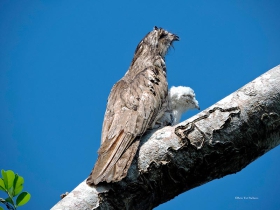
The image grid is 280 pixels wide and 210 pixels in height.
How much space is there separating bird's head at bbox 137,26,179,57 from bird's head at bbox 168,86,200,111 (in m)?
0.78

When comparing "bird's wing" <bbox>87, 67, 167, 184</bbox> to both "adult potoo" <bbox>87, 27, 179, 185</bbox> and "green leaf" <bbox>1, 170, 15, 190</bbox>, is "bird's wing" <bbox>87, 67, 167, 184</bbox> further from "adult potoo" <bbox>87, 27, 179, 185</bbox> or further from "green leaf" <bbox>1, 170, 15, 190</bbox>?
"green leaf" <bbox>1, 170, 15, 190</bbox>

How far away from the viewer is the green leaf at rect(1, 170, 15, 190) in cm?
407

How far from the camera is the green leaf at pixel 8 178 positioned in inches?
160

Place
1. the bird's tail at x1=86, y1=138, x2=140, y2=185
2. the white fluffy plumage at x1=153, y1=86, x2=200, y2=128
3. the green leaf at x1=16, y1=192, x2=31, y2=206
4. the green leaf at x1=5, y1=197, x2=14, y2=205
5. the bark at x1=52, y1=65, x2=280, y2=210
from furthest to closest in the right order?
the white fluffy plumage at x1=153, y1=86, x2=200, y2=128 → the green leaf at x1=16, y1=192, x2=31, y2=206 → the green leaf at x1=5, y1=197, x2=14, y2=205 → the bark at x1=52, y1=65, x2=280, y2=210 → the bird's tail at x1=86, y1=138, x2=140, y2=185

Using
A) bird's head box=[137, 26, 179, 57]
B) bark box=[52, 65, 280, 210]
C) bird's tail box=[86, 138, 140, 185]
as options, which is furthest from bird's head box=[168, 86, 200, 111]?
bark box=[52, 65, 280, 210]

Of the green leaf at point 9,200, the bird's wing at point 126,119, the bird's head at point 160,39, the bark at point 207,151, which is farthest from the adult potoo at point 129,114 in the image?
the green leaf at point 9,200

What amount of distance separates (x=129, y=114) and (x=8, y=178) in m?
1.55

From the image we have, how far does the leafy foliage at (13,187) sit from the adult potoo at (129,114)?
899mm

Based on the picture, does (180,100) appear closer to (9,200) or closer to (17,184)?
(17,184)

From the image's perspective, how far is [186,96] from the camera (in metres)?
8.02

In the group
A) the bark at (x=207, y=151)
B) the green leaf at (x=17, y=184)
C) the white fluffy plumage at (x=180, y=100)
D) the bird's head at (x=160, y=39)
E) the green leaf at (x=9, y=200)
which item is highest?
the bird's head at (x=160, y=39)

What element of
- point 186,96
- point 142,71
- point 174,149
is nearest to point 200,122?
point 174,149

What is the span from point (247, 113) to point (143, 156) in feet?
3.42

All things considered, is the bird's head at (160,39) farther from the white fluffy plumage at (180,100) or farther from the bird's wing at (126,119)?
the bird's wing at (126,119)
